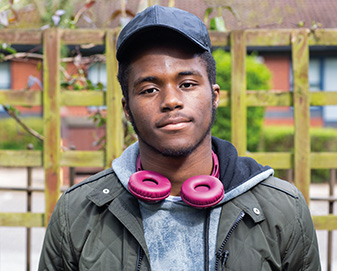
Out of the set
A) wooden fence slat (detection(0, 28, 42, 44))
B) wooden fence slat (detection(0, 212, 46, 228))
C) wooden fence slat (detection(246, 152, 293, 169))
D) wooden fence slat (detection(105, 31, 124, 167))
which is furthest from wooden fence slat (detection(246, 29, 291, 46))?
wooden fence slat (detection(0, 212, 46, 228))

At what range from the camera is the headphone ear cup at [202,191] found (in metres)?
1.62

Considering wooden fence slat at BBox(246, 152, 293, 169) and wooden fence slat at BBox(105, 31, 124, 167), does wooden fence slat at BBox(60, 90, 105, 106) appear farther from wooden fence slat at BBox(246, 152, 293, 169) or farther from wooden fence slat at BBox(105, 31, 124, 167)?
wooden fence slat at BBox(246, 152, 293, 169)

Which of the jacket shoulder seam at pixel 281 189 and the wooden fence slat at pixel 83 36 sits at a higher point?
the wooden fence slat at pixel 83 36

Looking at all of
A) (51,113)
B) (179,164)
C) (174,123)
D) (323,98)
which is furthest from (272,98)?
(174,123)

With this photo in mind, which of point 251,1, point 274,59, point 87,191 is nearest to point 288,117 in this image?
point 274,59

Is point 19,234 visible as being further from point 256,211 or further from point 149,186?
Answer: point 256,211

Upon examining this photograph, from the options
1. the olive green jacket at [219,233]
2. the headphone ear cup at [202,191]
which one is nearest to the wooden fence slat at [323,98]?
the olive green jacket at [219,233]

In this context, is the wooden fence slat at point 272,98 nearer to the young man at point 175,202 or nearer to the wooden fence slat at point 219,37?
the wooden fence slat at point 219,37

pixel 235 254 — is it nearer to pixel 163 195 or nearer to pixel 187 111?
→ pixel 163 195

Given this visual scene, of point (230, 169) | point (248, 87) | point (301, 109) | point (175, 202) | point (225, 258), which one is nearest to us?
point (225, 258)

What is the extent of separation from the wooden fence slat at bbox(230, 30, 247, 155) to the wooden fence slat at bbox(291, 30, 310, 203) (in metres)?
0.38

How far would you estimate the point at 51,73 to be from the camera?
11.4ft

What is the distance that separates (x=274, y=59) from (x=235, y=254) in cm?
1754

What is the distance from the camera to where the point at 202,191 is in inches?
65.3
